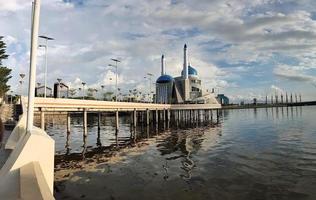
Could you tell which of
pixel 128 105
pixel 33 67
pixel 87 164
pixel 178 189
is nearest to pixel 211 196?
pixel 178 189

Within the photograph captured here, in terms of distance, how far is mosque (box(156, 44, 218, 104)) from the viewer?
4478 inches

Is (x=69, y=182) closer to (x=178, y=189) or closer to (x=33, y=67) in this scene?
(x=178, y=189)

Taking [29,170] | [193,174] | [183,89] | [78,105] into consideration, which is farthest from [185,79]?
[29,170]

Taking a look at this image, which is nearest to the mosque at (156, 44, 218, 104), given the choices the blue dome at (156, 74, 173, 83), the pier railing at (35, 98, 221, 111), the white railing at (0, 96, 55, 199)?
the blue dome at (156, 74, 173, 83)

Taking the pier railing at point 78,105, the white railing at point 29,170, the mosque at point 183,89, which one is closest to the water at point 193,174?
the pier railing at point 78,105

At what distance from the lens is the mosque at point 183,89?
11375 centimetres

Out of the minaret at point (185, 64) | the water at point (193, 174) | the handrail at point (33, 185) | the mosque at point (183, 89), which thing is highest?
the minaret at point (185, 64)

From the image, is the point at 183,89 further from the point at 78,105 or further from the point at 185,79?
the point at 78,105

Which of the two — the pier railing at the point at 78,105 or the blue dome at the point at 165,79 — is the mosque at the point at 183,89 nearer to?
the blue dome at the point at 165,79

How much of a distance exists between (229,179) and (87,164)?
38.2 feet

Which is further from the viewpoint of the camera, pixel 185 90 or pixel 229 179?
pixel 185 90

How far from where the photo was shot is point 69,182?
18797 mm

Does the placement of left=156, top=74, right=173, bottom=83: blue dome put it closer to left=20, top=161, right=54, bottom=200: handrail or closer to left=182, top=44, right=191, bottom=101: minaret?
left=182, top=44, right=191, bottom=101: minaret

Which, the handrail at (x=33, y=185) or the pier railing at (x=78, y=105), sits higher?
the pier railing at (x=78, y=105)
